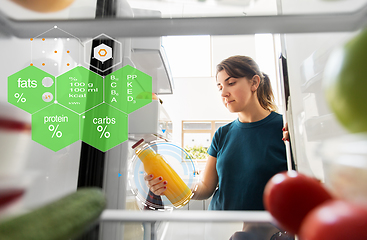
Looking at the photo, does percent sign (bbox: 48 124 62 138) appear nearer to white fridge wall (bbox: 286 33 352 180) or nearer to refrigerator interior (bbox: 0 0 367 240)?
refrigerator interior (bbox: 0 0 367 240)

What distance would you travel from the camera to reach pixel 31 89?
377mm

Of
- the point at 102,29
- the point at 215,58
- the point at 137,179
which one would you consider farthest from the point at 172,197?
the point at 215,58

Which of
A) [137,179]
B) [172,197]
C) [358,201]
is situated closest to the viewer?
[358,201]

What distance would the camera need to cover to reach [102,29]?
215 millimetres

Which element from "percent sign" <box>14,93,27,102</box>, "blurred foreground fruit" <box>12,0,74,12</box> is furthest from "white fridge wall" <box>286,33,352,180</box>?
"percent sign" <box>14,93,27,102</box>

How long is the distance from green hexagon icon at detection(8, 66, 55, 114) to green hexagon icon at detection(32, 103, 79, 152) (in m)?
0.02

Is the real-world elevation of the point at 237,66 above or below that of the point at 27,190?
above

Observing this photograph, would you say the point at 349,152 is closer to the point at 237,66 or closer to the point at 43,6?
the point at 43,6

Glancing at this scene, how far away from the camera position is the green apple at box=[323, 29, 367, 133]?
7cm

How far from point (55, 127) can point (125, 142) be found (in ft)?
0.54

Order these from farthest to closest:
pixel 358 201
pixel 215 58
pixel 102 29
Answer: pixel 215 58 → pixel 102 29 → pixel 358 201

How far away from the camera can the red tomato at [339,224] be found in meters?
0.05

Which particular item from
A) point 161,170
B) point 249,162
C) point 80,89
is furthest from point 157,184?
point 249,162

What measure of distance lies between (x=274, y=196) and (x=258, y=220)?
0.17 m
